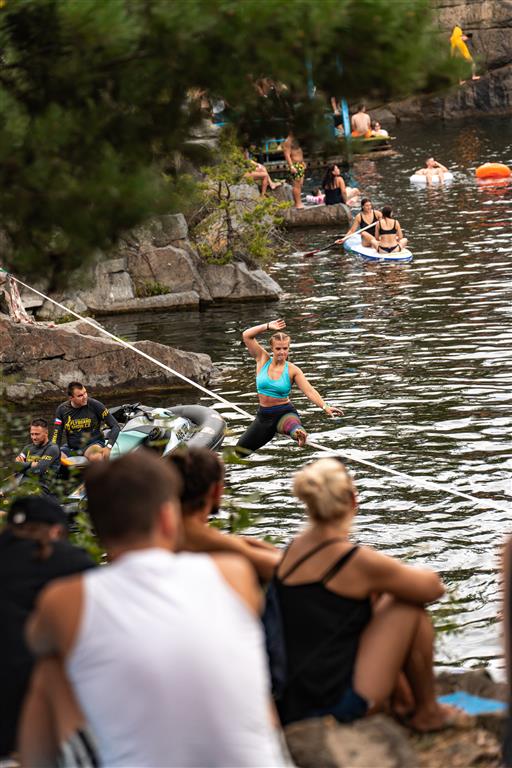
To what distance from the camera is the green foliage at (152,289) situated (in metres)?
24.6

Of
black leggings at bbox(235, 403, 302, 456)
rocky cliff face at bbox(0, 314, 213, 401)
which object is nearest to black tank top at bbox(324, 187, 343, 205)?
rocky cliff face at bbox(0, 314, 213, 401)

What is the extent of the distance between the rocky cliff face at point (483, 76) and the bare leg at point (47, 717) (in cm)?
5265

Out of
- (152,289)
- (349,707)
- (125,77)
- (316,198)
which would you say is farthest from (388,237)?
(349,707)

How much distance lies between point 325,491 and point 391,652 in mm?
657

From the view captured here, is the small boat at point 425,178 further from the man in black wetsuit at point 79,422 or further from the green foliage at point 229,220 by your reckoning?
the man in black wetsuit at point 79,422

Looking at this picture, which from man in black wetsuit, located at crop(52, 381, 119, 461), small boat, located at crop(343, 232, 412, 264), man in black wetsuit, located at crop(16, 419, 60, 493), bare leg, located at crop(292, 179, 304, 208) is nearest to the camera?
man in black wetsuit, located at crop(16, 419, 60, 493)

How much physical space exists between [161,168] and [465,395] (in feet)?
34.3

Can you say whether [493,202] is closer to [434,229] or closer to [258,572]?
[434,229]

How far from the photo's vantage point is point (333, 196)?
33.3 meters

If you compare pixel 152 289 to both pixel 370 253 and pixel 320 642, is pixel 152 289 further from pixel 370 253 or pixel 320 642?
pixel 320 642

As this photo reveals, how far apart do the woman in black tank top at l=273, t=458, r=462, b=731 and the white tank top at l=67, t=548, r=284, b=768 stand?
Answer: 123cm

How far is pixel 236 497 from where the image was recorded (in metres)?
13.7

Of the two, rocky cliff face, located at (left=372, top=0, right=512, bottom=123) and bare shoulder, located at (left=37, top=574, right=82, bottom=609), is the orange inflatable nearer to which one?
rocky cliff face, located at (left=372, top=0, right=512, bottom=123)

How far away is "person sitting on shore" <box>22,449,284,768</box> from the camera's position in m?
3.76
